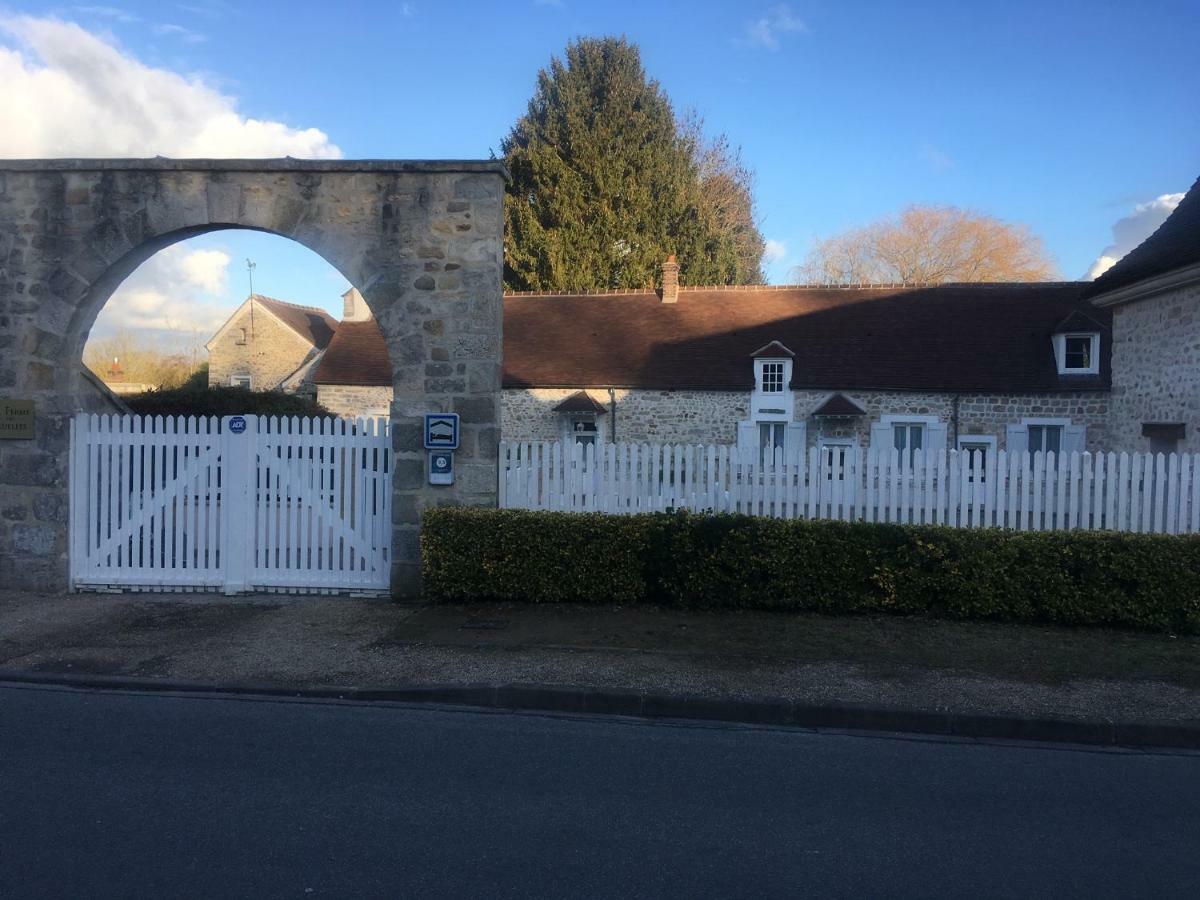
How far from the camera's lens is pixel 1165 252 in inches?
504

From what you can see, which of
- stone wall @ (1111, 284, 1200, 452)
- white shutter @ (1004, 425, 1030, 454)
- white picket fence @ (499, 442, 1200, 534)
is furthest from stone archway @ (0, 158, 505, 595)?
white shutter @ (1004, 425, 1030, 454)

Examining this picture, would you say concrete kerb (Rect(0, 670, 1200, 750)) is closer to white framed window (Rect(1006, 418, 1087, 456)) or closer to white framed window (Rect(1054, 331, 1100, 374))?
white framed window (Rect(1006, 418, 1087, 456))

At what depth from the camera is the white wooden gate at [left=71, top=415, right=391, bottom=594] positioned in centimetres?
941

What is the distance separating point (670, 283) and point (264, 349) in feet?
70.7

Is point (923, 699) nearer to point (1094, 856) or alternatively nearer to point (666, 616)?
point (1094, 856)

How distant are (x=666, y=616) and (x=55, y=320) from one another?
6.80m

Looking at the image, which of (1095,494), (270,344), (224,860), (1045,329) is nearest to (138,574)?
(224,860)

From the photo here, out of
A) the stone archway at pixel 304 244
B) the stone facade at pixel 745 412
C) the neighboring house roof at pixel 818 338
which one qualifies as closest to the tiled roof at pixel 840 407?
the stone facade at pixel 745 412

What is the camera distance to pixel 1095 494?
31.7ft

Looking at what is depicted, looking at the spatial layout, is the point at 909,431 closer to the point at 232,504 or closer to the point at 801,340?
the point at 801,340

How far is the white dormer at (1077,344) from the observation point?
2227 cm

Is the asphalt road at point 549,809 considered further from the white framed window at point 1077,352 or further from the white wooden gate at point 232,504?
the white framed window at point 1077,352

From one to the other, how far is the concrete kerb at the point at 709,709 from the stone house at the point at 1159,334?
27.0 feet

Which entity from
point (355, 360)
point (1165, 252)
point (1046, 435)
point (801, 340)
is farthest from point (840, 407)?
point (355, 360)
